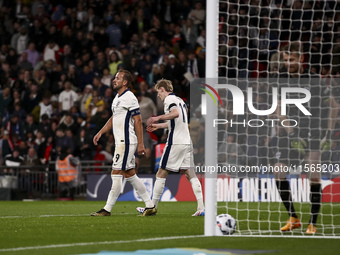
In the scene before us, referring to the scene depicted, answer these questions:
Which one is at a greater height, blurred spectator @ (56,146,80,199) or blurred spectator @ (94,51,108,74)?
blurred spectator @ (94,51,108,74)

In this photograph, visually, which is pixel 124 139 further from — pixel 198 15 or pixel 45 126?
pixel 198 15

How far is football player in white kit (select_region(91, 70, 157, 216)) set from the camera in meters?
11.1

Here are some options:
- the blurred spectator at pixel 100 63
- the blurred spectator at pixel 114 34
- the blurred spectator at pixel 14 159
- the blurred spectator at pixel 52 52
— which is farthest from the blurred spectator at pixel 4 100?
the blurred spectator at pixel 114 34

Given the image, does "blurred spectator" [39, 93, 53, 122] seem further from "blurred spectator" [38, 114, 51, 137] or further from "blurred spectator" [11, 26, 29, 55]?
"blurred spectator" [11, 26, 29, 55]

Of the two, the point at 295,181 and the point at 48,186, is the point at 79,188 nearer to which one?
the point at 48,186

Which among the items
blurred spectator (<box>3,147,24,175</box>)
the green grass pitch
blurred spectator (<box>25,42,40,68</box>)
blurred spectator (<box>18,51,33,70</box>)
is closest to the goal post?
the green grass pitch

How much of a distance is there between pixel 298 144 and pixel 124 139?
3.30 meters

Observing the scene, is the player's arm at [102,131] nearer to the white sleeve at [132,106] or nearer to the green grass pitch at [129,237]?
the white sleeve at [132,106]

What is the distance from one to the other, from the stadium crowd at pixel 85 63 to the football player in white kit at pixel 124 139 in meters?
6.23

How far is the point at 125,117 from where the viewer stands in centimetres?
1117

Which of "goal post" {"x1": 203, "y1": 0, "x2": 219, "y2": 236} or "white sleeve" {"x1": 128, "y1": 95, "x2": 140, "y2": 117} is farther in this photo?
"white sleeve" {"x1": 128, "y1": 95, "x2": 140, "y2": 117}

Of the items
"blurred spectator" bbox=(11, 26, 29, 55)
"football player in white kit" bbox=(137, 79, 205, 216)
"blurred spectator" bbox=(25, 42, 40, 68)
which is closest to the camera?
"football player in white kit" bbox=(137, 79, 205, 216)

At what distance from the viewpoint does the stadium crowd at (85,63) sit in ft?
64.0

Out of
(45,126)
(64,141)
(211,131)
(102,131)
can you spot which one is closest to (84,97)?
(45,126)
